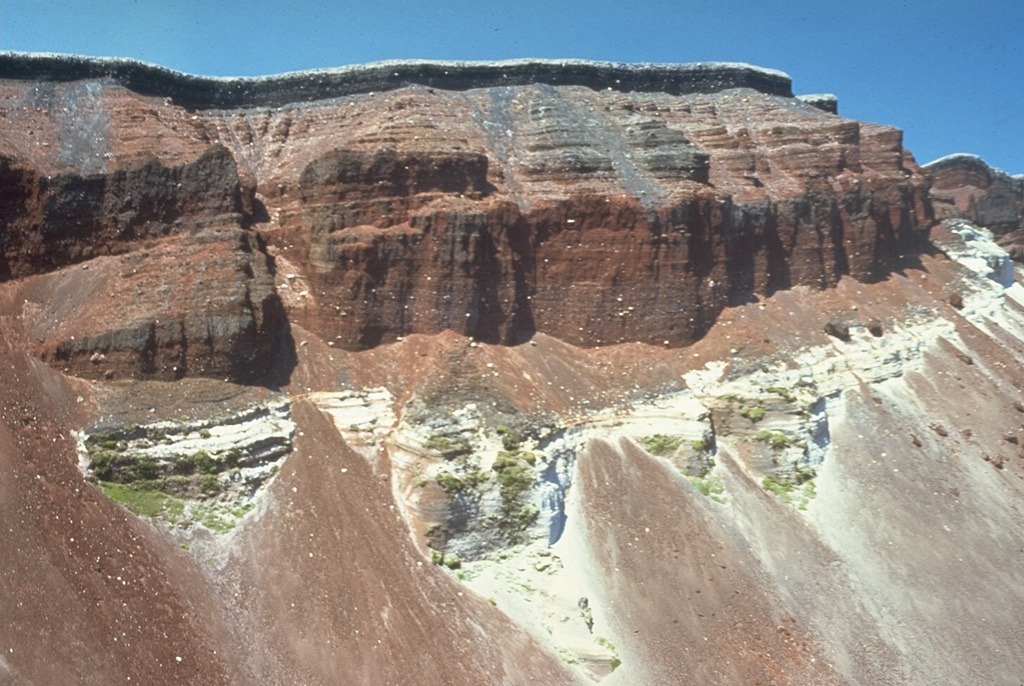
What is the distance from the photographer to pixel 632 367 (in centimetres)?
2342

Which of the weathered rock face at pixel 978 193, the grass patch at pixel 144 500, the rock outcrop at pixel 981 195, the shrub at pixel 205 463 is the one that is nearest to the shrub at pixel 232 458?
the shrub at pixel 205 463

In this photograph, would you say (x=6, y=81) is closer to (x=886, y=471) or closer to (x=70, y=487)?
(x=70, y=487)

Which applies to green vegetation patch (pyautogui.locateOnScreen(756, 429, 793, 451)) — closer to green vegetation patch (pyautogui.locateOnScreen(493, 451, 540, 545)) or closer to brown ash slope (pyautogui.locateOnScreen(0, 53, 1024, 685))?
brown ash slope (pyautogui.locateOnScreen(0, 53, 1024, 685))

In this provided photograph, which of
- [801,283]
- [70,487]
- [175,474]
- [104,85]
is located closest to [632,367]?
[801,283]

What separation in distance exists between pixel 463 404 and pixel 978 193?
42.3m

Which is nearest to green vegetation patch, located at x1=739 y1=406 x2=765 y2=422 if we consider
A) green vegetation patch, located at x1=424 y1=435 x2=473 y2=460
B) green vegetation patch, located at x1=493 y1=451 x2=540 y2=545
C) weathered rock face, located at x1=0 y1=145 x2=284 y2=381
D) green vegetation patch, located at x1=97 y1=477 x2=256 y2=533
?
green vegetation patch, located at x1=493 y1=451 x2=540 y2=545

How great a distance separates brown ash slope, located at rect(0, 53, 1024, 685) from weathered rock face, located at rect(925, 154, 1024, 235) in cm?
1868

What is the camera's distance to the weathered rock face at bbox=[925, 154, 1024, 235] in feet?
147

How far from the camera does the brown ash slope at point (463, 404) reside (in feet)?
50.6

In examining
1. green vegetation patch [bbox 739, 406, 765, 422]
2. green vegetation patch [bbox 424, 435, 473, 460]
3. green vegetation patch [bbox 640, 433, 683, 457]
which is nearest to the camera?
green vegetation patch [bbox 424, 435, 473, 460]

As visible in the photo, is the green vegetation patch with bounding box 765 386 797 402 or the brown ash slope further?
the green vegetation patch with bounding box 765 386 797 402

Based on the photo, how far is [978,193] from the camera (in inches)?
1820

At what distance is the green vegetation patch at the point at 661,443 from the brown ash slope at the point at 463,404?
0.58 feet

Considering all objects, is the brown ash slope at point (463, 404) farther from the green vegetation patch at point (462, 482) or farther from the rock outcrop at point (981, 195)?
the rock outcrop at point (981, 195)
